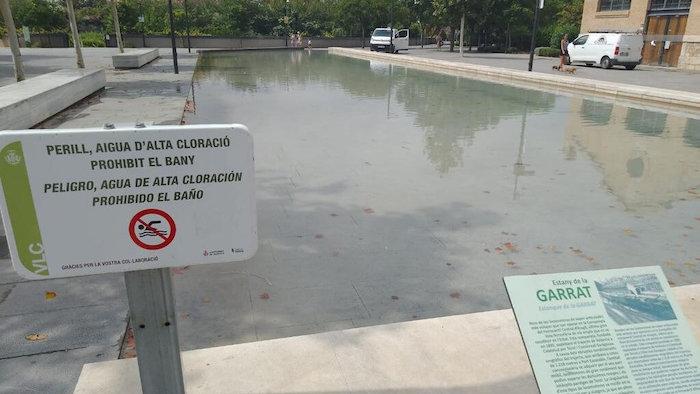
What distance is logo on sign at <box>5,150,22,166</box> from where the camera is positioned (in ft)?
4.92

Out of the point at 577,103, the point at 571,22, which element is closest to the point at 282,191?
the point at 577,103

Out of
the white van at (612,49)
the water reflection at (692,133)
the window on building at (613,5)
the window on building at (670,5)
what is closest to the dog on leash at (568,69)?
the white van at (612,49)

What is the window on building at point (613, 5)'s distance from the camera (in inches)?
1165

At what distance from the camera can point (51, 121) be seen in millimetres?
10680

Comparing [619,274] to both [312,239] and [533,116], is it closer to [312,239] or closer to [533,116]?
[312,239]

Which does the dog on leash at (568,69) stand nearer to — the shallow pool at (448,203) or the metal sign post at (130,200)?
the shallow pool at (448,203)

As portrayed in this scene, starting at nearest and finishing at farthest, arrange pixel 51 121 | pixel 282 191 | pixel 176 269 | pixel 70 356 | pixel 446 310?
pixel 70 356, pixel 446 310, pixel 176 269, pixel 282 191, pixel 51 121

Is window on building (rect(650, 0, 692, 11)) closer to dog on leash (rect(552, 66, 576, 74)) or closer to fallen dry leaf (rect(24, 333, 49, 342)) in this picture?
dog on leash (rect(552, 66, 576, 74))

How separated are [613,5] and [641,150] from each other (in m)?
25.8

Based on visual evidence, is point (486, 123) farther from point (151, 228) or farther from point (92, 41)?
point (92, 41)

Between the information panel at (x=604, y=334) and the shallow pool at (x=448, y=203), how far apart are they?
1883 millimetres

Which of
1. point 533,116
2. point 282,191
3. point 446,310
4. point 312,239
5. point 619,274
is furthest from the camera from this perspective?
point 533,116

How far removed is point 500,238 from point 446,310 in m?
1.65

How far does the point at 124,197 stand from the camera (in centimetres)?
162
